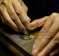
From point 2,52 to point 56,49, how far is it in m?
0.35

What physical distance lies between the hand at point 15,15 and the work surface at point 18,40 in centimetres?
4

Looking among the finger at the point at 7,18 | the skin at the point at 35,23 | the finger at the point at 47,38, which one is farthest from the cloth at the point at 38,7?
the finger at the point at 47,38

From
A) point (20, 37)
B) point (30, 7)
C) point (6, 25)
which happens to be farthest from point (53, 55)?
point (30, 7)

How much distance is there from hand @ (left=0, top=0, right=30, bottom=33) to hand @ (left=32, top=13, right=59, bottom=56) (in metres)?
0.18

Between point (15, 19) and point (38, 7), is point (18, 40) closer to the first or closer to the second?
point (15, 19)

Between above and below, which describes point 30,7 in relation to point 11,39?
below

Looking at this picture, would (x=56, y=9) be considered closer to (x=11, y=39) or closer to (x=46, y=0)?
(x=46, y=0)

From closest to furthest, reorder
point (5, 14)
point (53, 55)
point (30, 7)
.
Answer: point (53, 55), point (5, 14), point (30, 7)

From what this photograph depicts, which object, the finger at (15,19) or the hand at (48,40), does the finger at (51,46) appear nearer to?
the hand at (48,40)

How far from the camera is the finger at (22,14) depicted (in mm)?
970

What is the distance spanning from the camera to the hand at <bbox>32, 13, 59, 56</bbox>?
0.72 meters

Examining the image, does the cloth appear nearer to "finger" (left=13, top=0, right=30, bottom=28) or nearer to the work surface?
"finger" (left=13, top=0, right=30, bottom=28)

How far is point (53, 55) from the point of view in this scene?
708 mm

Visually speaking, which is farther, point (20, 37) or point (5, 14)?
point (5, 14)
